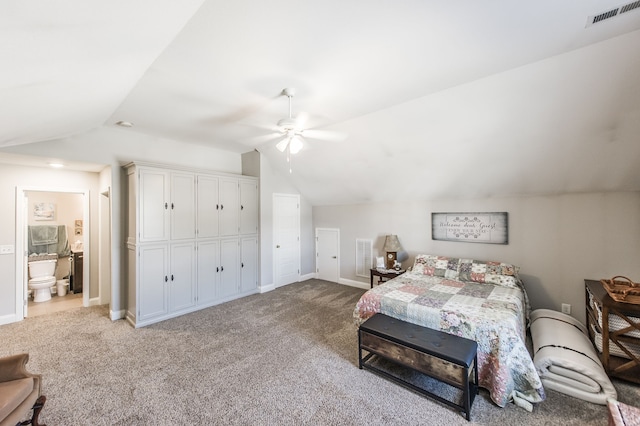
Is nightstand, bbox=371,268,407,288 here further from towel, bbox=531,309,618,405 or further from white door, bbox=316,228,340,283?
A: towel, bbox=531,309,618,405

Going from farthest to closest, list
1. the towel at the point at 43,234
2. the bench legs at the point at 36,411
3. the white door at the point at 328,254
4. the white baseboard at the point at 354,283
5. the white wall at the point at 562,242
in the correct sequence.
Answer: the white door at the point at 328,254 → the white baseboard at the point at 354,283 → the towel at the point at 43,234 → the white wall at the point at 562,242 → the bench legs at the point at 36,411

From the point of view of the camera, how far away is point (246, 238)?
195 inches

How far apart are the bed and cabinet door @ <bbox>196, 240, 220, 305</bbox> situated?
8.52 feet

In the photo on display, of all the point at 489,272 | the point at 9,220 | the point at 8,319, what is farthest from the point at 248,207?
the point at 489,272

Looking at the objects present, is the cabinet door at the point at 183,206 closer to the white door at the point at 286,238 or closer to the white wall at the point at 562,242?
the white door at the point at 286,238

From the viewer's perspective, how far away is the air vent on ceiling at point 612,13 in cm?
164

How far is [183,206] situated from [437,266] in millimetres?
4052

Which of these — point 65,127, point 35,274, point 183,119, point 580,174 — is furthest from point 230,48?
point 35,274

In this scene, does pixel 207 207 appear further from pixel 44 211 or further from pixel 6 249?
pixel 44 211

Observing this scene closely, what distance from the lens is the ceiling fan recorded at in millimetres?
2604

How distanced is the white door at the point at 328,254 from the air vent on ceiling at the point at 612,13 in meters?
4.59

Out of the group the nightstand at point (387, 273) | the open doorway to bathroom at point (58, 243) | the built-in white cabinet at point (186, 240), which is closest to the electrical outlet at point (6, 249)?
the open doorway to bathroom at point (58, 243)

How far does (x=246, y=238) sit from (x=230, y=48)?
349cm

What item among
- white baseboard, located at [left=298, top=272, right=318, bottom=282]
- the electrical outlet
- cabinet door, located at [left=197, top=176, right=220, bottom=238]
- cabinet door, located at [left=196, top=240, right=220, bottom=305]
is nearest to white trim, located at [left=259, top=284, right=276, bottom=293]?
white baseboard, located at [left=298, top=272, right=318, bottom=282]
